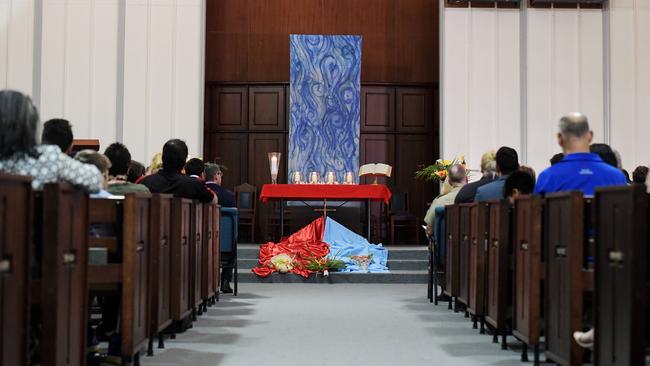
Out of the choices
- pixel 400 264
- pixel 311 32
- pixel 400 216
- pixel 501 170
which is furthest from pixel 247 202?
pixel 501 170

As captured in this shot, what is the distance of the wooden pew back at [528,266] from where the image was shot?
4047 mm

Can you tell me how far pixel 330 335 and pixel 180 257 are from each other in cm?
114

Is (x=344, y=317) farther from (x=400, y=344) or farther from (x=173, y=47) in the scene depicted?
(x=173, y=47)

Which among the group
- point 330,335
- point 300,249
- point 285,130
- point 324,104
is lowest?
point 330,335

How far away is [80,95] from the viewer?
1258 centimetres

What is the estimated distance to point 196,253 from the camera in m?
5.84

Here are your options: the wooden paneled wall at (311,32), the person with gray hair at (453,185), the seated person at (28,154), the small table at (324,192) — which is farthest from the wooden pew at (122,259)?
the wooden paneled wall at (311,32)

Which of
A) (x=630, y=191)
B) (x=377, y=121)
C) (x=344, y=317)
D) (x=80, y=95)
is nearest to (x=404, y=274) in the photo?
(x=344, y=317)

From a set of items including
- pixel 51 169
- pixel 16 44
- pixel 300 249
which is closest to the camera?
pixel 51 169

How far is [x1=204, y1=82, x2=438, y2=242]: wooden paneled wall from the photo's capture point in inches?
549

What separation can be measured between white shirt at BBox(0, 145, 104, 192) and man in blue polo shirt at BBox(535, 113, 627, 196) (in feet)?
7.22

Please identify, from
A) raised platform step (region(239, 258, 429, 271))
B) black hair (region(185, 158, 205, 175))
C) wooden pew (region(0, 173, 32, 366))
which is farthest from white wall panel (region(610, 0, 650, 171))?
wooden pew (region(0, 173, 32, 366))

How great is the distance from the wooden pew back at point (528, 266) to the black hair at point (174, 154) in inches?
93.7

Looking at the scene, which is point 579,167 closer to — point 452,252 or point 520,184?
point 520,184
